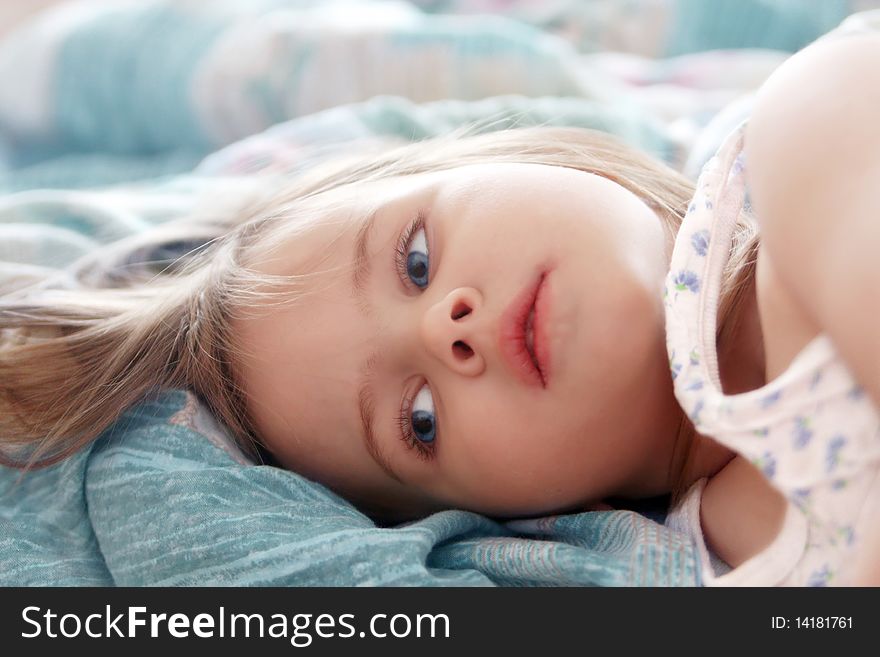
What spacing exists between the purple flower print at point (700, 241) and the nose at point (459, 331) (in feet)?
0.58

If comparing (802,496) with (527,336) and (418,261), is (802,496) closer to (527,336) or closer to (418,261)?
(527,336)

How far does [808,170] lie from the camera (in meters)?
0.62

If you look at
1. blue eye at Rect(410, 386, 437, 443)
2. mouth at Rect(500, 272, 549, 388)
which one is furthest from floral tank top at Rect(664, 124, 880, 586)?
blue eye at Rect(410, 386, 437, 443)

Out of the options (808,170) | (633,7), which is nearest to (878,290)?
(808,170)

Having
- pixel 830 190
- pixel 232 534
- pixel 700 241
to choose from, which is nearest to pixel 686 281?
pixel 700 241

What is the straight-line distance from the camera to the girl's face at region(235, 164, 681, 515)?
0.76 meters

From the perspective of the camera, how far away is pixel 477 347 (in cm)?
76

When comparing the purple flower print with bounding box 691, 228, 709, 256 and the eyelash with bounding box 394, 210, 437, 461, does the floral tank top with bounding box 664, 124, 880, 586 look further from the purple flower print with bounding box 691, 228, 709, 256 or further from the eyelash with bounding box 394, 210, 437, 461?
the eyelash with bounding box 394, 210, 437, 461

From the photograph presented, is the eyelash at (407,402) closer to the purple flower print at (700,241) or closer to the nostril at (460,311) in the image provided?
the nostril at (460,311)

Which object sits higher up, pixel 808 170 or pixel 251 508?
pixel 808 170

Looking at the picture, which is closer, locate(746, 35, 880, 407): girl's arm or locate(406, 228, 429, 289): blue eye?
locate(746, 35, 880, 407): girl's arm

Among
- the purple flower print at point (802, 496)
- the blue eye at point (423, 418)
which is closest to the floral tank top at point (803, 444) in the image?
the purple flower print at point (802, 496)
